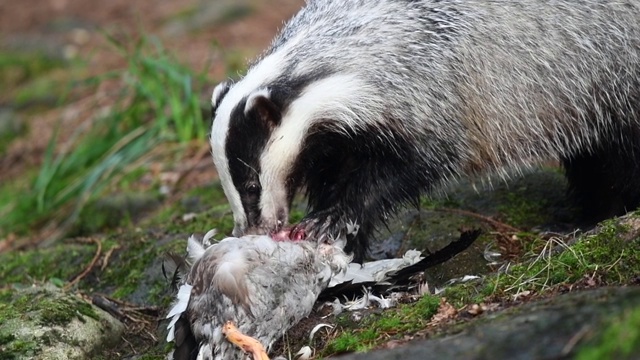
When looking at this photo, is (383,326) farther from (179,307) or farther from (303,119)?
(303,119)

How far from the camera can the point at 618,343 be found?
2.70m

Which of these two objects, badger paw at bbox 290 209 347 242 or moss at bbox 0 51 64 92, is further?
moss at bbox 0 51 64 92

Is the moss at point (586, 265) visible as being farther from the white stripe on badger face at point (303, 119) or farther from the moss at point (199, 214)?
the moss at point (199, 214)

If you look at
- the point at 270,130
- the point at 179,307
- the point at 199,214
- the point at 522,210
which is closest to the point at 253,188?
the point at 270,130

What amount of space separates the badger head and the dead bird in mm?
355

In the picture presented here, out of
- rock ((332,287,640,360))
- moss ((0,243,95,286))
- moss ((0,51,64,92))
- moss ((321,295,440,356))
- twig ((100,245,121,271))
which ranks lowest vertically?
moss ((0,51,64,92))

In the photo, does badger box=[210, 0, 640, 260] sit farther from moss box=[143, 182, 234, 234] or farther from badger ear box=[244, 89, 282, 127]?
moss box=[143, 182, 234, 234]

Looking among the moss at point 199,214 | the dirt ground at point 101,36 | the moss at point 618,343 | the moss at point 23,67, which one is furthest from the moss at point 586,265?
the moss at point 23,67

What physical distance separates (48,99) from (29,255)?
17.0ft

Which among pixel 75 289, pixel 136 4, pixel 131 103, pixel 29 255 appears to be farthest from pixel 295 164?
pixel 136 4

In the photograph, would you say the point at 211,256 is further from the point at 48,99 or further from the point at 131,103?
the point at 48,99

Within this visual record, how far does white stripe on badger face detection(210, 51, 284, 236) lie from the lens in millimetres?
4586

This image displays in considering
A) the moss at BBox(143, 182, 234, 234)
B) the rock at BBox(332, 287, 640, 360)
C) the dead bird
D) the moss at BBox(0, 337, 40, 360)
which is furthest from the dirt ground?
the rock at BBox(332, 287, 640, 360)

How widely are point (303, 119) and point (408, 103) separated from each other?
499mm
